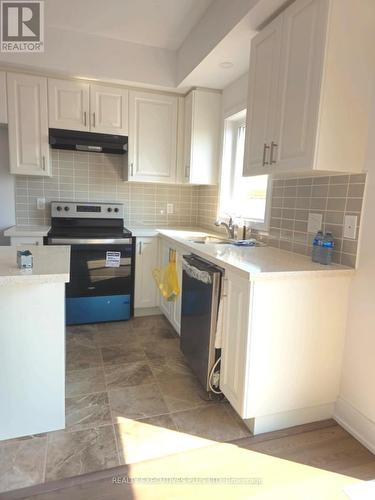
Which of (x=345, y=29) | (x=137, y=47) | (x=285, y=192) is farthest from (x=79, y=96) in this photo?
(x=345, y=29)

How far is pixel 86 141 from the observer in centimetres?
294

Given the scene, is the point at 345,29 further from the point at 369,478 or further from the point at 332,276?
the point at 369,478

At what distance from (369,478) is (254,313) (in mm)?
870

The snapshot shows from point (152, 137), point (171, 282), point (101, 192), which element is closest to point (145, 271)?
point (171, 282)

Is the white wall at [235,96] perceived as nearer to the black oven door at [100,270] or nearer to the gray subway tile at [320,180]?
the gray subway tile at [320,180]

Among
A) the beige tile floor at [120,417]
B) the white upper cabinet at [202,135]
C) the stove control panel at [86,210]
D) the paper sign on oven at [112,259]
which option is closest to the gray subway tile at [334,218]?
the beige tile floor at [120,417]

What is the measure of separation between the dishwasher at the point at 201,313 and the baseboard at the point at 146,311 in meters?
1.09

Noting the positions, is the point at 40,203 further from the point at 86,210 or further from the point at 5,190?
the point at 86,210

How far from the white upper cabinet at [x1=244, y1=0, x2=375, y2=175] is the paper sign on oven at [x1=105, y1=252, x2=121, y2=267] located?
1.71 meters

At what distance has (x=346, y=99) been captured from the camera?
1.52m

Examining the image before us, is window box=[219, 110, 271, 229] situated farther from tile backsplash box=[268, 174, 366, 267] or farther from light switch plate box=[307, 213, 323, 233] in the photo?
light switch plate box=[307, 213, 323, 233]

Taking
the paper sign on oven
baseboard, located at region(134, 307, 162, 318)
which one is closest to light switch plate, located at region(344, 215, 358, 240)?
the paper sign on oven

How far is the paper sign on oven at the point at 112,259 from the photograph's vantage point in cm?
293

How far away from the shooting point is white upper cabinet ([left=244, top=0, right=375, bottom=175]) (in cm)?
146
